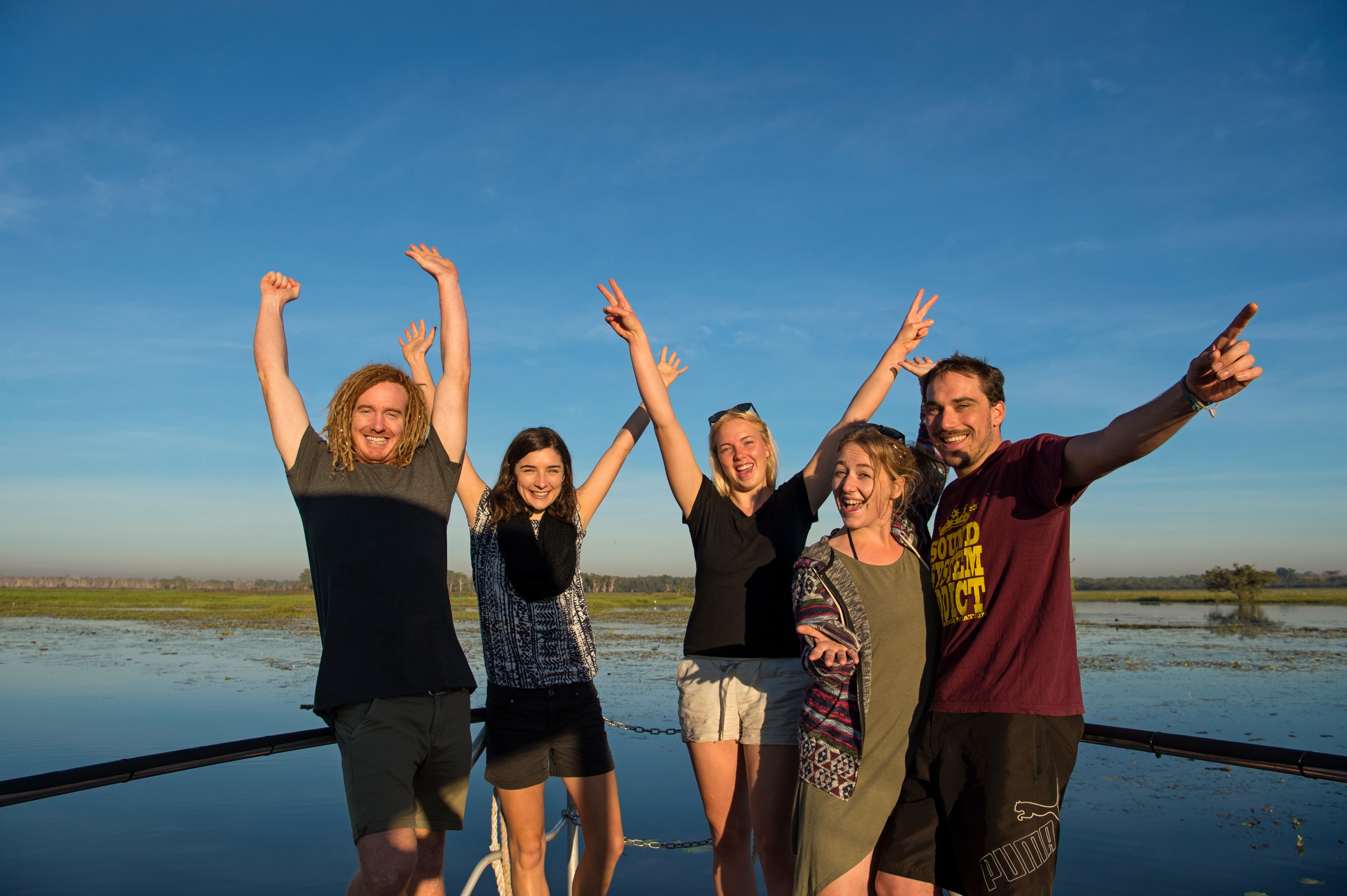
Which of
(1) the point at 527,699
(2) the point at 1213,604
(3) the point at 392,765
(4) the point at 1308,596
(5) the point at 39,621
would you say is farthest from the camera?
(4) the point at 1308,596

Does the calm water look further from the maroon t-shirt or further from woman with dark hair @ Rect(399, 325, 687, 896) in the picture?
the maroon t-shirt

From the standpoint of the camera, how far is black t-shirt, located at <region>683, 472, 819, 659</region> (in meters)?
2.77

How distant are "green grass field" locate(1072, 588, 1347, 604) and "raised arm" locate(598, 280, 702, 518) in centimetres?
5763

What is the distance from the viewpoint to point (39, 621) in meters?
35.9

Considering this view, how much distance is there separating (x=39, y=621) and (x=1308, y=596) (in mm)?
100145

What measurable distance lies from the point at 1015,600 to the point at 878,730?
1.76ft

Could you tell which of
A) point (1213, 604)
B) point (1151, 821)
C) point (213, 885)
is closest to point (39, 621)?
point (213, 885)

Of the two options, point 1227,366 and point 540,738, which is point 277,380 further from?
point 1227,366

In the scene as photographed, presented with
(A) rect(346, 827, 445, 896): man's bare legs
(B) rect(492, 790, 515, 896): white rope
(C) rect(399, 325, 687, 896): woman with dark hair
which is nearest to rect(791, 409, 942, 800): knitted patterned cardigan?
(C) rect(399, 325, 687, 896): woman with dark hair

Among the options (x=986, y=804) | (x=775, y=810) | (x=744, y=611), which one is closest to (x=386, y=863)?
(x=775, y=810)

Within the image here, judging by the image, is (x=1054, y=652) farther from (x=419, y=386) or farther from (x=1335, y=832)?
(x=1335, y=832)

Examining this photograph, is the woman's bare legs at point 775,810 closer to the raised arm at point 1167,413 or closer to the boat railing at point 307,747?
the boat railing at point 307,747

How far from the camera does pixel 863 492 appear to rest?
2461 mm

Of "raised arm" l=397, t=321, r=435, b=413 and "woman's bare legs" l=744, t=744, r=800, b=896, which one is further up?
"raised arm" l=397, t=321, r=435, b=413
